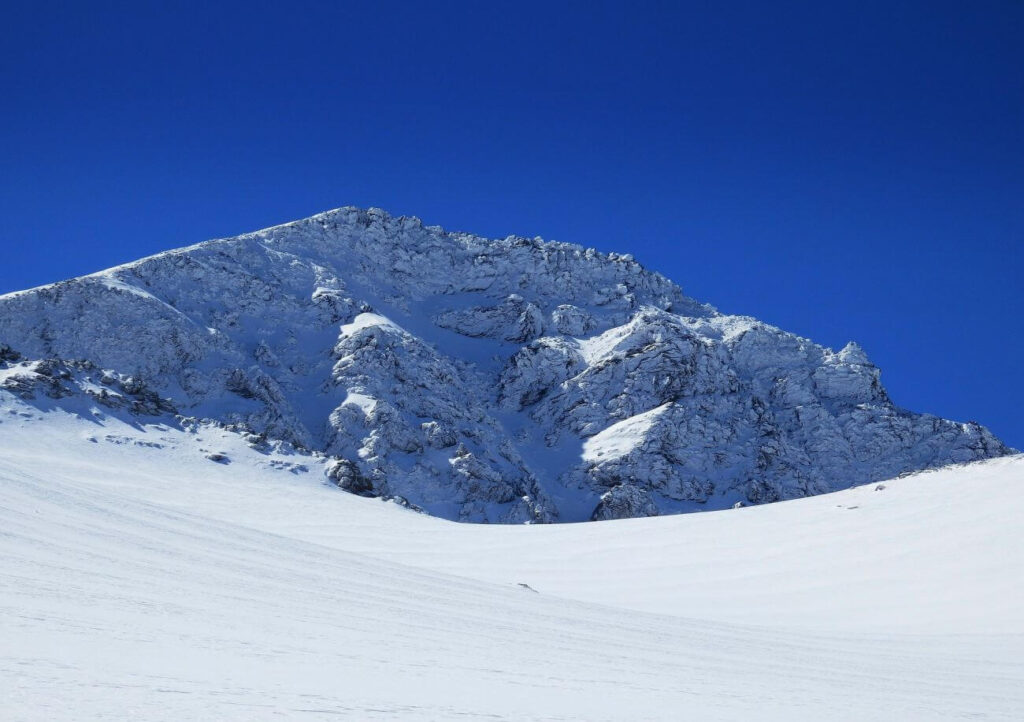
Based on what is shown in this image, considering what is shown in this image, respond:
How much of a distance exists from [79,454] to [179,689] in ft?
115

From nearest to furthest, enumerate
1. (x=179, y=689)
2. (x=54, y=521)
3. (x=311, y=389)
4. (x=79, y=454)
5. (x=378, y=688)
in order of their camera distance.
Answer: (x=179, y=689) → (x=378, y=688) → (x=54, y=521) → (x=79, y=454) → (x=311, y=389)

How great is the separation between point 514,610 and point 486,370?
87124 mm

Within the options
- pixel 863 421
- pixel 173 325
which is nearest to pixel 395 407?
pixel 173 325

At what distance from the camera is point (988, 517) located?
25.8 meters

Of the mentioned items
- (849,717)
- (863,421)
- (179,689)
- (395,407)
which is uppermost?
(863,421)

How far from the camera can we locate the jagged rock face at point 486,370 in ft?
247

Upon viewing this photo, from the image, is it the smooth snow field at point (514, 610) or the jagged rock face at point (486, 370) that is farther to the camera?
the jagged rock face at point (486, 370)

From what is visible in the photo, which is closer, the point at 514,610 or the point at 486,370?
the point at 514,610

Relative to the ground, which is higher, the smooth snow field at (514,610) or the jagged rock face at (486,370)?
the jagged rock face at (486,370)

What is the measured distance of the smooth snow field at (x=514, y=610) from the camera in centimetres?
847

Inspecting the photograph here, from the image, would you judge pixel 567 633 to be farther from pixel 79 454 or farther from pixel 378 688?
pixel 79 454

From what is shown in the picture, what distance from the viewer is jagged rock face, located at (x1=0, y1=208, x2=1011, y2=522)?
7538cm

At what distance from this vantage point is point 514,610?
1620 cm

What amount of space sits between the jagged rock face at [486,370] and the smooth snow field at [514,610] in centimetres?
3910
